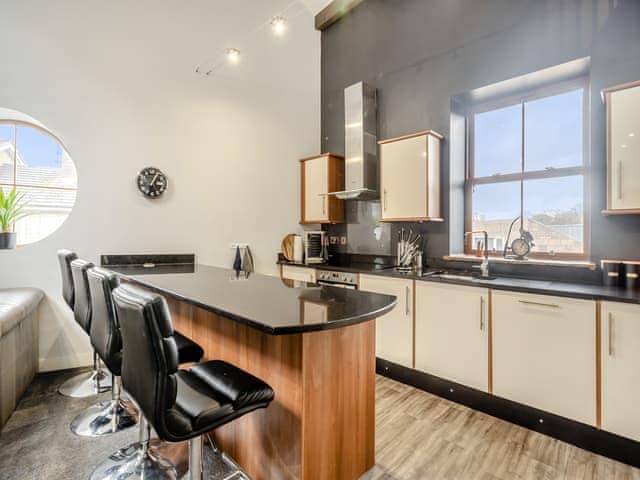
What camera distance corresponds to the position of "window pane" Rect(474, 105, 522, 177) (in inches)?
119

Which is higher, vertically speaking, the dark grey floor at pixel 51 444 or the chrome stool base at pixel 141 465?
the chrome stool base at pixel 141 465

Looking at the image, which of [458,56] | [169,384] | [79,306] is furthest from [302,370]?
[458,56]

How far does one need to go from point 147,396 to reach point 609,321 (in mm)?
2390

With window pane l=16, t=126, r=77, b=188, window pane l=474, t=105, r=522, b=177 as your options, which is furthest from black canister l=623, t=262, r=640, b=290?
window pane l=16, t=126, r=77, b=188

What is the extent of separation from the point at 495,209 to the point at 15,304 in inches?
156

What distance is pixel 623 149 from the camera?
2105 mm

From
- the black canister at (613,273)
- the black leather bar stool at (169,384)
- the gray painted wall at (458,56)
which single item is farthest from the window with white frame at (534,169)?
the black leather bar stool at (169,384)

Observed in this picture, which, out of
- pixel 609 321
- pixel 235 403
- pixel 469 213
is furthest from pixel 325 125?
pixel 235 403

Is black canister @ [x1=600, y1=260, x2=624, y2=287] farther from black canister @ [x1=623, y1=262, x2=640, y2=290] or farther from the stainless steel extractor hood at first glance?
the stainless steel extractor hood

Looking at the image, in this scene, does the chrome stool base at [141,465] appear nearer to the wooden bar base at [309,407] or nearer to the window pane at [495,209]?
the wooden bar base at [309,407]

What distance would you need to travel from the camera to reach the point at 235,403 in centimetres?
124

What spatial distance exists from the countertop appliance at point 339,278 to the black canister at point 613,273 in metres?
1.91

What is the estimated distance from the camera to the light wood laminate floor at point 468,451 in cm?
181

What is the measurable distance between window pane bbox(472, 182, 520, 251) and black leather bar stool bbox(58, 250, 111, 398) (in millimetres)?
3219
